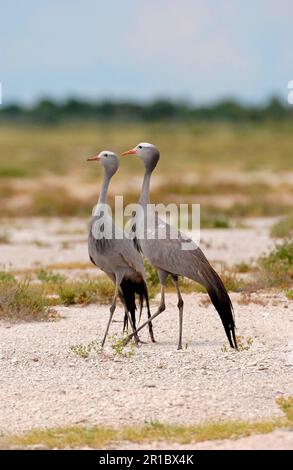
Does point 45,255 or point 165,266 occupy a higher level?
point 165,266

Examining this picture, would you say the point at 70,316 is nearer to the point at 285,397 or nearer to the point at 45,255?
the point at 285,397

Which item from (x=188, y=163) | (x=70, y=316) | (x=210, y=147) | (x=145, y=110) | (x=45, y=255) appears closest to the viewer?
(x=70, y=316)

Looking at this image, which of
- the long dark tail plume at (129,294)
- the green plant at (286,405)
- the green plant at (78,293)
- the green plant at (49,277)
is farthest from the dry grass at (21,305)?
the green plant at (286,405)

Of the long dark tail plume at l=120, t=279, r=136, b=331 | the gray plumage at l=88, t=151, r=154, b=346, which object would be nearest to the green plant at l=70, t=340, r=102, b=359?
the gray plumage at l=88, t=151, r=154, b=346

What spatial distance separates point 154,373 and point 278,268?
5095 mm

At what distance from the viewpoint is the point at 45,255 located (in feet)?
60.9

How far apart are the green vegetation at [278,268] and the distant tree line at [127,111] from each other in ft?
320

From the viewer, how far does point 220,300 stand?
9.91 metres

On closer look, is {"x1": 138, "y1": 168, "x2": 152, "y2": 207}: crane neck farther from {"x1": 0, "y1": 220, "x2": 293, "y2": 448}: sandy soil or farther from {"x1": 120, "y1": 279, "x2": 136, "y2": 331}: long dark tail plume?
{"x1": 0, "y1": 220, "x2": 293, "y2": 448}: sandy soil

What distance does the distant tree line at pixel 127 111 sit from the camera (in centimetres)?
11506

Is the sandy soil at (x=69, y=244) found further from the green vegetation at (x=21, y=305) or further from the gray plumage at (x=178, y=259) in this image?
the gray plumage at (x=178, y=259)
